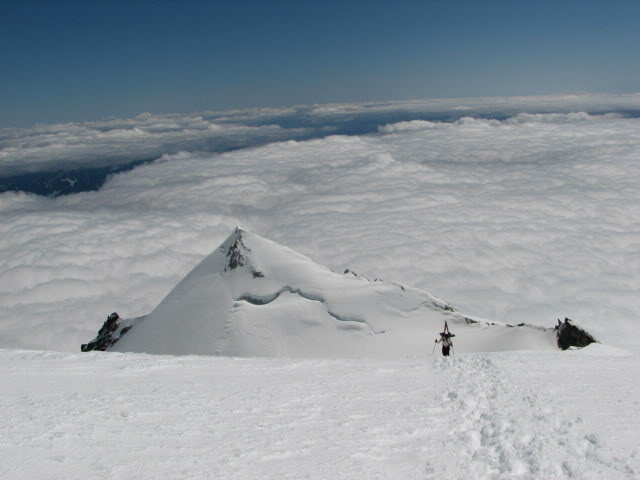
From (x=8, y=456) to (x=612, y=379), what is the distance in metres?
17.7

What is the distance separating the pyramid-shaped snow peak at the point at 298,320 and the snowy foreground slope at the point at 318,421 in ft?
96.2

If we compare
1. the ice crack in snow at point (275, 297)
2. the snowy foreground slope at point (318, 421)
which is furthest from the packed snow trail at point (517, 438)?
the ice crack in snow at point (275, 297)

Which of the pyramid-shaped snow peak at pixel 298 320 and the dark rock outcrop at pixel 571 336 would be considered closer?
the dark rock outcrop at pixel 571 336

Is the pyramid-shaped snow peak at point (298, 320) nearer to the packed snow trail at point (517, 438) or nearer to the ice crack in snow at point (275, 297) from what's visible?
the ice crack in snow at point (275, 297)

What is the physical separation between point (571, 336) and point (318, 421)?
1447 inches

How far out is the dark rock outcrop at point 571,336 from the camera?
3894cm

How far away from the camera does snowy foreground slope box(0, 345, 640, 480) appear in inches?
361

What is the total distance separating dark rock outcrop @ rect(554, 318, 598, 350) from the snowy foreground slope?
77.5 ft

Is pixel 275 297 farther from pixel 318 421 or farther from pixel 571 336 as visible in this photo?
pixel 318 421

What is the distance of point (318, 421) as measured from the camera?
11922mm

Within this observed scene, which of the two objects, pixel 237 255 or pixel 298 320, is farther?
pixel 237 255

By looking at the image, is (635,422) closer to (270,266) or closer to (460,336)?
(460,336)

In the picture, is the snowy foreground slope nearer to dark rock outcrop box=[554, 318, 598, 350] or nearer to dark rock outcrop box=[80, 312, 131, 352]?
dark rock outcrop box=[554, 318, 598, 350]

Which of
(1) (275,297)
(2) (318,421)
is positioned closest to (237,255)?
(1) (275,297)
